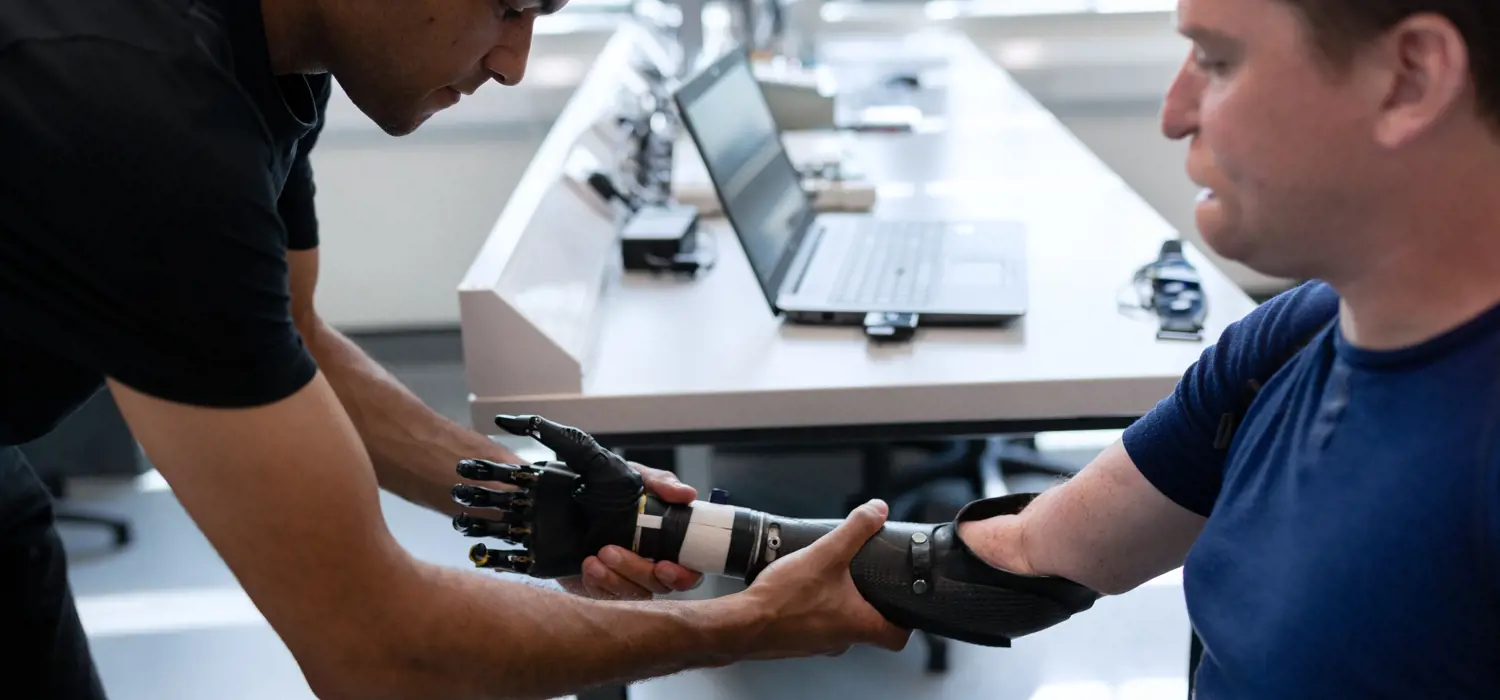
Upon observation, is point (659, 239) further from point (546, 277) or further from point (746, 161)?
point (546, 277)

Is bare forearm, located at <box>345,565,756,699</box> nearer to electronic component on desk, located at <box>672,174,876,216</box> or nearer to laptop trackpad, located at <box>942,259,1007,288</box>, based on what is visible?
laptop trackpad, located at <box>942,259,1007,288</box>

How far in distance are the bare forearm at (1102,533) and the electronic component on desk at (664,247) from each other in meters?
0.79

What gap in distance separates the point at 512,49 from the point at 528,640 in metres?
0.51

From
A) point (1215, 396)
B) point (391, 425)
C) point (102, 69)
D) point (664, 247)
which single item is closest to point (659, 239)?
point (664, 247)

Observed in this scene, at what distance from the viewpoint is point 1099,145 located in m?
3.90

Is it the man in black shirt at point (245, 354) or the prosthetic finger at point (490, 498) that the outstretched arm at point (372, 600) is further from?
the prosthetic finger at point (490, 498)

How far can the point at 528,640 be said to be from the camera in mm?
1060

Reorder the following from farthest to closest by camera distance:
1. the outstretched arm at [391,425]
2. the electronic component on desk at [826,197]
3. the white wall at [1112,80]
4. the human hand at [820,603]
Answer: the white wall at [1112,80], the electronic component on desk at [826,197], the outstretched arm at [391,425], the human hand at [820,603]

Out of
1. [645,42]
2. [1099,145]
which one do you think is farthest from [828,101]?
[1099,145]

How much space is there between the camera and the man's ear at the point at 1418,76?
26.2 inches

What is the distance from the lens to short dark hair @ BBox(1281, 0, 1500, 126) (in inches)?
26.0

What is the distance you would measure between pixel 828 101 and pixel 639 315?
3.68ft

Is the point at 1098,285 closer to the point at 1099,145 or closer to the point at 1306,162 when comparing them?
the point at 1306,162

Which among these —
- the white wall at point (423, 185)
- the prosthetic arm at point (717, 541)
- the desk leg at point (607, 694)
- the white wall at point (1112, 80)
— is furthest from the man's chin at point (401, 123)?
the white wall at point (1112, 80)
